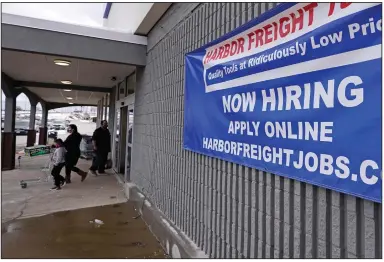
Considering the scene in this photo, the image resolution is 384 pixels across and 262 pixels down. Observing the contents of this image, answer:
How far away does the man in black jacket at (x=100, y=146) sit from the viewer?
9.23 m

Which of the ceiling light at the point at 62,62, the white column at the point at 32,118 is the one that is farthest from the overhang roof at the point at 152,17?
the white column at the point at 32,118

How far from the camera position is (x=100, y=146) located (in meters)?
9.26

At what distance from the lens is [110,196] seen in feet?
21.7

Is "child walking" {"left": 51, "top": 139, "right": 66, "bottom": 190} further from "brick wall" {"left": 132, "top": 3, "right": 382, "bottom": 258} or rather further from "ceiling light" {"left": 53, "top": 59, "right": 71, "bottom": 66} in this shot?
"brick wall" {"left": 132, "top": 3, "right": 382, "bottom": 258}

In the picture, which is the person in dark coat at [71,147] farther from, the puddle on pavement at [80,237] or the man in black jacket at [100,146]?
the puddle on pavement at [80,237]

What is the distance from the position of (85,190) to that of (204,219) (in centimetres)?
467

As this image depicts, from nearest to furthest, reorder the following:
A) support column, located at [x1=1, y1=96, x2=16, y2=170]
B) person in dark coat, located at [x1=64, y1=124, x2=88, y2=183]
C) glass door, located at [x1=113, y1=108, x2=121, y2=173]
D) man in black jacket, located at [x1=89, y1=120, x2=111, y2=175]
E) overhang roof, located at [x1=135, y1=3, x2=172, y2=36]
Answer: overhang roof, located at [x1=135, y1=3, x2=172, y2=36] < person in dark coat, located at [x1=64, y1=124, x2=88, y2=183] < man in black jacket, located at [x1=89, y1=120, x2=111, y2=175] < glass door, located at [x1=113, y1=108, x2=121, y2=173] < support column, located at [x1=1, y1=96, x2=16, y2=170]

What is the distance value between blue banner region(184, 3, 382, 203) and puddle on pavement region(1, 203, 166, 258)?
2.00 m

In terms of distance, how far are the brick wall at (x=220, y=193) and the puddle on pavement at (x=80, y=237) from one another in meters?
Answer: 0.55

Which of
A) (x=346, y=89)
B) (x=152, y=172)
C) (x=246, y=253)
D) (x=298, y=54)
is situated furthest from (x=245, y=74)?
(x=152, y=172)

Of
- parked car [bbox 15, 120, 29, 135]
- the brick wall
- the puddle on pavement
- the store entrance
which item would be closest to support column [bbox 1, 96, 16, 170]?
the store entrance

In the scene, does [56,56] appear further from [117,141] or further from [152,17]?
[117,141]

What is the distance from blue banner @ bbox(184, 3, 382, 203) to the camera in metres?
1.53

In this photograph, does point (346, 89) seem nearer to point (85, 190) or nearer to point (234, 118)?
point (234, 118)
